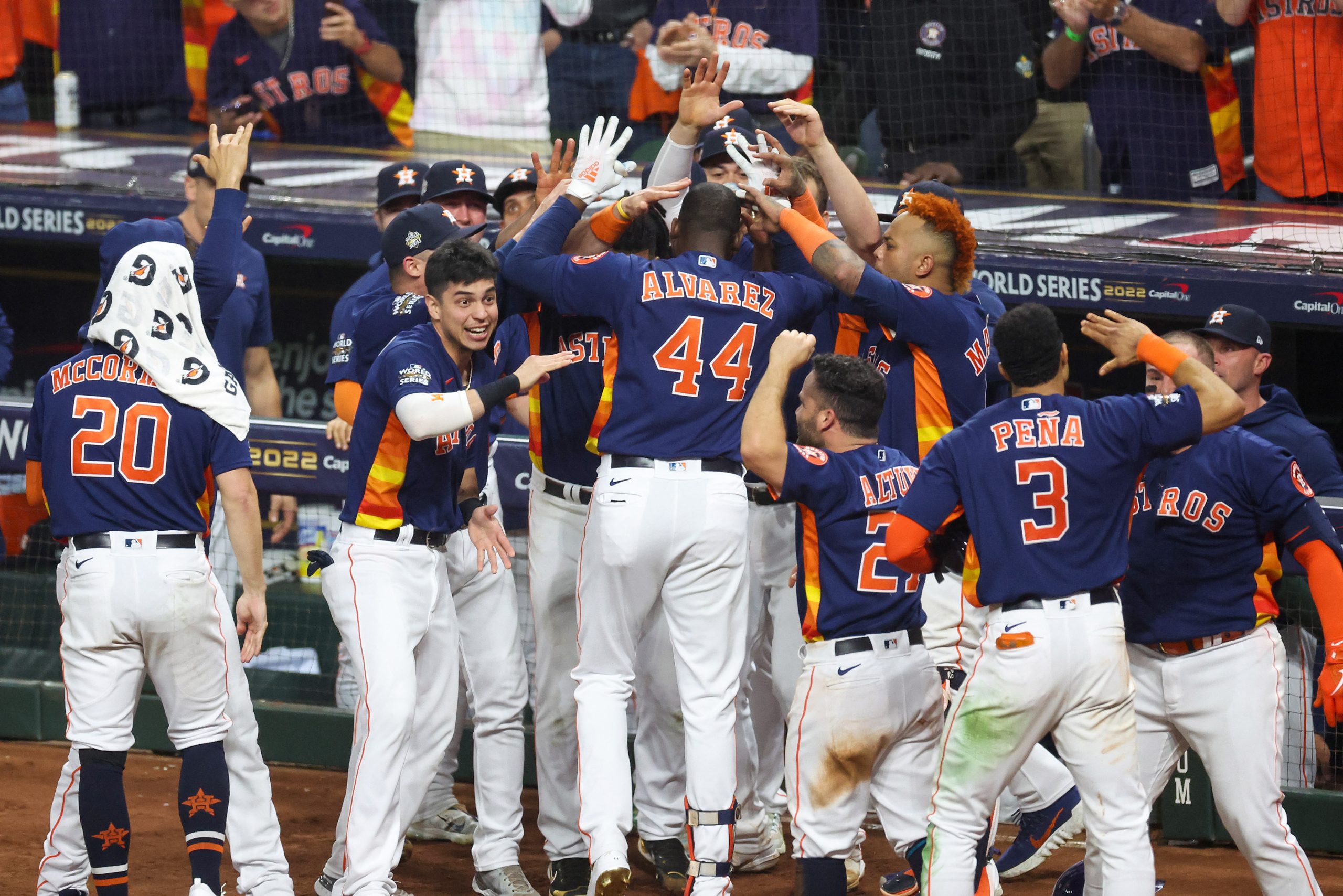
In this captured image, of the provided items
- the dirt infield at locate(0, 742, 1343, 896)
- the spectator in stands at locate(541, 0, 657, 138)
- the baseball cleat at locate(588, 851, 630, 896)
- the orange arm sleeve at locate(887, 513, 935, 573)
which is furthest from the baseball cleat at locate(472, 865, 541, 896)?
the spectator in stands at locate(541, 0, 657, 138)

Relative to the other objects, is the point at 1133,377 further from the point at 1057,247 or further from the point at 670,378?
the point at 670,378

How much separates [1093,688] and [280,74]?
6.15 m

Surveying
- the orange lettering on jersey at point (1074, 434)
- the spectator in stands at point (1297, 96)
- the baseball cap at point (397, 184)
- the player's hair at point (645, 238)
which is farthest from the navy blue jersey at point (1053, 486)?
the spectator in stands at point (1297, 96)

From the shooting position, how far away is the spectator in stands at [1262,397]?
15.7 ft

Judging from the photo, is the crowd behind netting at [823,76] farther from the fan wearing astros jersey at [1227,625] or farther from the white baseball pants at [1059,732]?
the white baseball pants at [1059,732]

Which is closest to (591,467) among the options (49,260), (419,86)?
(419,86)

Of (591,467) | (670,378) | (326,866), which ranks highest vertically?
(670,378)

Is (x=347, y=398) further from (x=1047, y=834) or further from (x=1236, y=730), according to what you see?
(x=1236, y=730)

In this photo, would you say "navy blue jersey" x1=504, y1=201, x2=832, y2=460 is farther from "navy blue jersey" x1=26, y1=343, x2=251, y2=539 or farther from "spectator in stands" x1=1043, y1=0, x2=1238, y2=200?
"spectator in stands" x1=1043, y1=0, x2=1238, y2=200

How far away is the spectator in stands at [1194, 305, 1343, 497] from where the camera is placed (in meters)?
4.78

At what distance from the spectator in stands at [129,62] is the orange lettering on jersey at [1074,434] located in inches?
257

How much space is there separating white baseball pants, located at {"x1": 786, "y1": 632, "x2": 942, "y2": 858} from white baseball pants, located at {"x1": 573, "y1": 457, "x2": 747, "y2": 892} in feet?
1.06

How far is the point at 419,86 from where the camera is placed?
814 centimetres

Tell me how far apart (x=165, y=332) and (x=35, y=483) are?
0.71 meters
